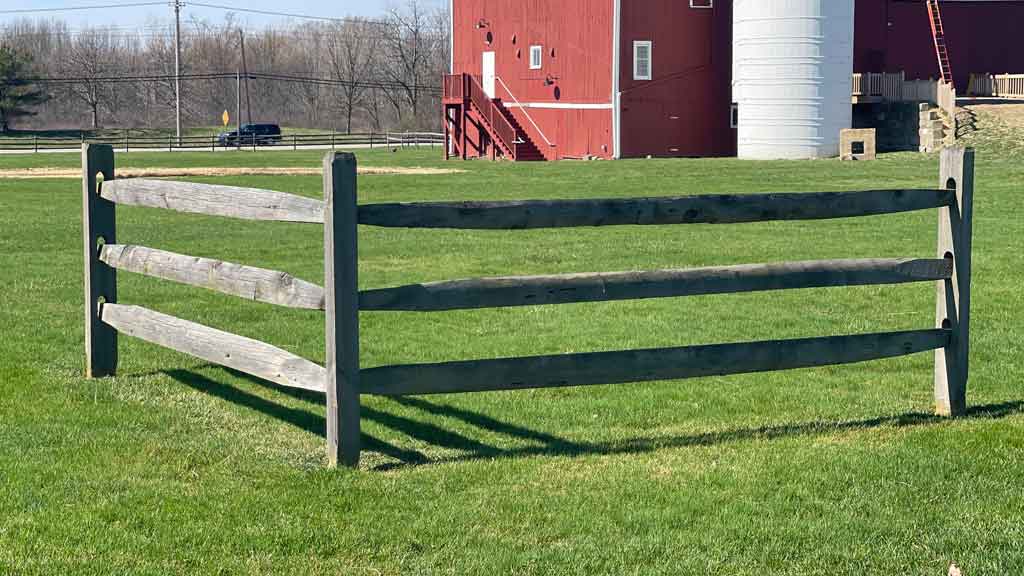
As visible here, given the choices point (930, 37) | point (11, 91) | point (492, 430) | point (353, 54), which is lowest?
point (492, 430)

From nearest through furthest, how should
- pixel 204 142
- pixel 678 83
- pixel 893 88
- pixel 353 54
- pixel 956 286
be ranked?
pixel 956 286, pixel 893 88, pixel 678 83, pixel 204 142, pixel 353 54

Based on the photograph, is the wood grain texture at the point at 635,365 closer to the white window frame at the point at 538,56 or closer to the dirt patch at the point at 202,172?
the dirt patch at the point at 202,172

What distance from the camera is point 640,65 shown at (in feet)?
168

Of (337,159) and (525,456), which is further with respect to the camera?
(525,456)

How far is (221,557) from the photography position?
220 inches

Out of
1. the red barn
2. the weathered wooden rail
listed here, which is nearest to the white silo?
the red barn

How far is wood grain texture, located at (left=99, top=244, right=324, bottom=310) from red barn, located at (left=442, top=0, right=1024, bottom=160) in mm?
42546

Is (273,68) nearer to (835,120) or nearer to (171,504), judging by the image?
(835,120)

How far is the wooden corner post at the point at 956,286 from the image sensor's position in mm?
8297

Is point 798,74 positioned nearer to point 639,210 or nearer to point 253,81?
point 639,210

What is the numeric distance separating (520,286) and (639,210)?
2.84 feet

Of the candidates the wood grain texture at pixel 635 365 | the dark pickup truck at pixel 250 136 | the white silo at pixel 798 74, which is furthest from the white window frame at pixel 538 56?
the wood grain texture at pixel 635 365

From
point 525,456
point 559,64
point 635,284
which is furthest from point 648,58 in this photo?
point 525,456

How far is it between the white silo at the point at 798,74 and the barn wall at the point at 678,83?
2819mm
